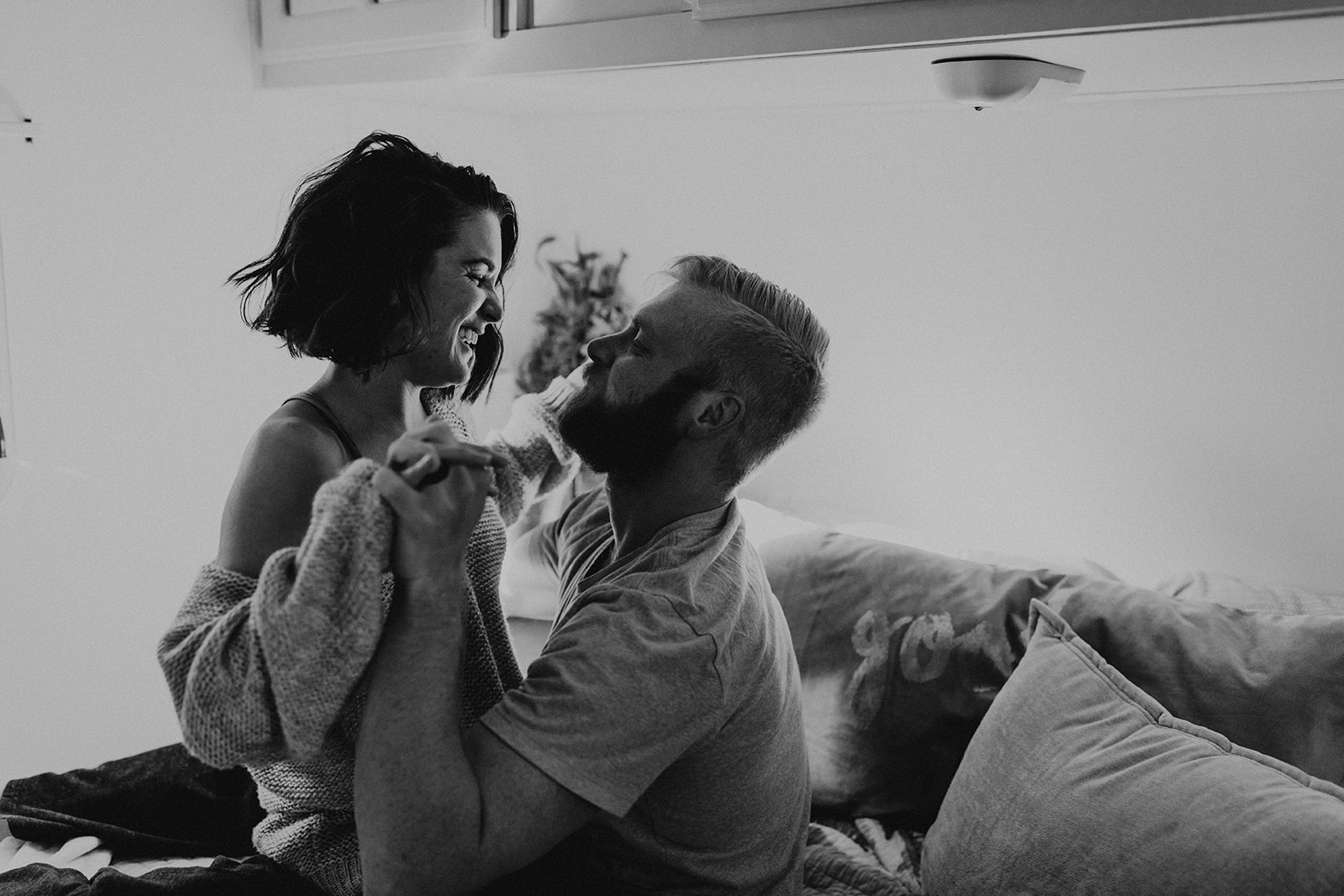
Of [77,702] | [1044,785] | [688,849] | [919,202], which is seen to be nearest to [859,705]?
[1044,785]

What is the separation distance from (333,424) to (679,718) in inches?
18.5

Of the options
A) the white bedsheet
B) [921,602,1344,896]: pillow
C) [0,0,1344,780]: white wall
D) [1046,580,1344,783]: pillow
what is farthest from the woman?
[0,0,1344,780]: white wall

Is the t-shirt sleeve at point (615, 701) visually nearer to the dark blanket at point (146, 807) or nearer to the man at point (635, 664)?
the man at point (635, 664)

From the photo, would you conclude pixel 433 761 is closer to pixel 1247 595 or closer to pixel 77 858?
pixel 77 858

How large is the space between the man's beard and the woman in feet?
0.47

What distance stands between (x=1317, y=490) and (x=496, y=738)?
55.0 inches

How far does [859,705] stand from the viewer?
1441mm

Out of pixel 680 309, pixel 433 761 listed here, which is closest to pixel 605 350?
pixel 680 309

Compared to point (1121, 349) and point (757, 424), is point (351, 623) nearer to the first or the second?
point (757, 424)

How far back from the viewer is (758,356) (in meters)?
1.23

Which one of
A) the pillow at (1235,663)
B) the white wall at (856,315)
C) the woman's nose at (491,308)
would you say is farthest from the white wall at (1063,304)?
the woman's nose at (491,308)

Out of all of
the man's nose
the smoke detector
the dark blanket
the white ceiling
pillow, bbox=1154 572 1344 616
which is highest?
the white ceiling

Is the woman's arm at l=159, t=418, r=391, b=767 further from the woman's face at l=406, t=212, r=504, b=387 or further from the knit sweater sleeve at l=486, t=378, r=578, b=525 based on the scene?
the knit sweater sleeve at l=486, t=378, r=578, b=525

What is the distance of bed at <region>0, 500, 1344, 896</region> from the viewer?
1051 mm
